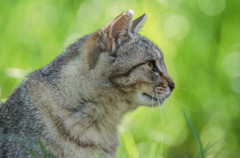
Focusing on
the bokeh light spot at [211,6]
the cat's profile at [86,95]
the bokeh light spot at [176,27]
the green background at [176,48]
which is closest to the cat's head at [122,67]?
the cat's profile at [86,95]

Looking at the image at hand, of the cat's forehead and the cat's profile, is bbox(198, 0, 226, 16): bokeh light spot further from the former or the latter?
the cat's profile

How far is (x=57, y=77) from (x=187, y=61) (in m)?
2.31

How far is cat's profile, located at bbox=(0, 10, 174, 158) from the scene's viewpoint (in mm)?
2961

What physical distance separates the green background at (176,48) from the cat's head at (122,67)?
1.47 m

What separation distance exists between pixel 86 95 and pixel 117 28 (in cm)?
55

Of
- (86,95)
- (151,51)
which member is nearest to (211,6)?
(151,51)

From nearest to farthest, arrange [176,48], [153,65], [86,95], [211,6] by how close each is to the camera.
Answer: [86,95] → [153,65] → [176,48] → [211,6]

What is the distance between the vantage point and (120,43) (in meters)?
3.18

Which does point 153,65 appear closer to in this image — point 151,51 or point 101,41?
point 151,51

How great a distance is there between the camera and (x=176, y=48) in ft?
16.7

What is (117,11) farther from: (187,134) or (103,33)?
(103,33)

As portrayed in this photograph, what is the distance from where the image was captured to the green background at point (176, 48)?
15.7 ft

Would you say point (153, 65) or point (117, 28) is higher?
point (117, 28)

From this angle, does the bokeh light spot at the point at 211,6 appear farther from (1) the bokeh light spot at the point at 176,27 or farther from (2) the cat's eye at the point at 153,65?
(2) the cat's eye at the point at 153,65
